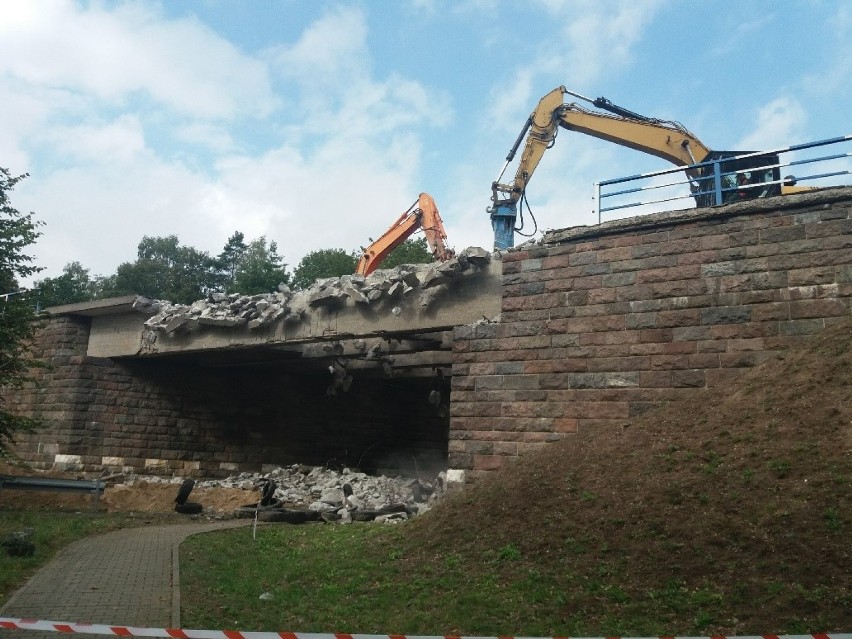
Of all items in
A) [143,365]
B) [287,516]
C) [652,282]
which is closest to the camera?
[652,282]

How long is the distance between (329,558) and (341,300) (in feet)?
24.4

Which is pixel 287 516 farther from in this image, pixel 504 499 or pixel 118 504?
pixel 504 499

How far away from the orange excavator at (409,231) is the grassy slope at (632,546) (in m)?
13.3

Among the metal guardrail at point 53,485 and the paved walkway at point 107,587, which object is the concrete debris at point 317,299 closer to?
the metal guardrail at point 53,485

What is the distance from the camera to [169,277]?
59.1 m

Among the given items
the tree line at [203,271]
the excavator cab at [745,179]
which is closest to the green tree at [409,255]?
the tree line at [203,271]

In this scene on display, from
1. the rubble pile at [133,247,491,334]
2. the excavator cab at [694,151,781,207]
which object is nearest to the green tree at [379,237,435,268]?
the rubble pile at [133,247,491,334]

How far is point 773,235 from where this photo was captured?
433 inches

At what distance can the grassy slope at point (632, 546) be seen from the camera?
6207mm

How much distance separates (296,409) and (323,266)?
109ft

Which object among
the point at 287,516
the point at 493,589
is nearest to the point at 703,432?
the point at 493,589

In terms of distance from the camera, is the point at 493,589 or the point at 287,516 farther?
the point at 287,516

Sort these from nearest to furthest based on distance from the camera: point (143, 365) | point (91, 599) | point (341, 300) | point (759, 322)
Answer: point (91, 599) → point (759, 322) → point (341, 300) → point (143, 365)

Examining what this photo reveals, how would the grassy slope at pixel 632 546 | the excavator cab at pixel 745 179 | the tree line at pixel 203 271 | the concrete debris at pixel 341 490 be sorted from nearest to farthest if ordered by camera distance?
the grassy slope at pixel 632 546
the excavator cab at pixel 745 179
the concrete debris at pixel 341 490
the tree line at pixel 203 271
